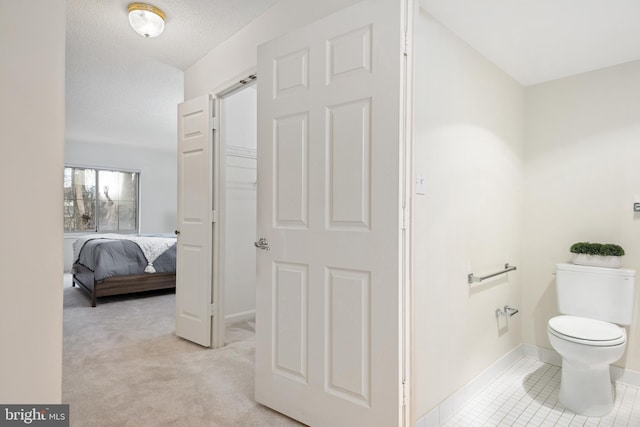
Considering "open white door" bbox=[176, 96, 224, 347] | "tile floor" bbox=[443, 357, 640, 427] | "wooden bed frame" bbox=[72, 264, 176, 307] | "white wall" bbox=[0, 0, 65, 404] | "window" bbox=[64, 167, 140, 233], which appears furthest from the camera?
"window" bbox=[64, 167, 140, 233]

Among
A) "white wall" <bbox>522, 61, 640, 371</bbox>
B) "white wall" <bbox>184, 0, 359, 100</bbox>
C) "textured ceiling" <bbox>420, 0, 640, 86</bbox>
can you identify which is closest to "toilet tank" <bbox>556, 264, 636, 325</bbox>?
"white wall" <bbox>522, 61, 640, 371</bbox>

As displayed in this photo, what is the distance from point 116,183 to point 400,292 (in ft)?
22.9

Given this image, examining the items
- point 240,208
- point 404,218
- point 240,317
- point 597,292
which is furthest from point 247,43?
point 597,292

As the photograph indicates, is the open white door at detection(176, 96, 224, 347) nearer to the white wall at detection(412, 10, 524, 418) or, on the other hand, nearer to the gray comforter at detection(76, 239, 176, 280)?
the gray comforter at detection(76, 239, 176, 280)

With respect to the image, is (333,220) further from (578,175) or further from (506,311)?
(578,175)

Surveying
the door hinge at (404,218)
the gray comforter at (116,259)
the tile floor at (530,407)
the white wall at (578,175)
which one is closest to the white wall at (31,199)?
the door hinge at (404,218)

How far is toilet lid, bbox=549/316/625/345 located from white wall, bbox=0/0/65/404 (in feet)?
7.81

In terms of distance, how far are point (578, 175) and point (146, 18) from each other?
314 cm

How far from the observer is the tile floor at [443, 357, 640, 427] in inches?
74.6

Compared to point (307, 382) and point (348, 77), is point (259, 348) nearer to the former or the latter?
point (307, 382)

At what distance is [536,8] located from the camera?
1.82 meters

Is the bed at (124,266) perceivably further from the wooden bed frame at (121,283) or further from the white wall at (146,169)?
the white wall at (146,169)

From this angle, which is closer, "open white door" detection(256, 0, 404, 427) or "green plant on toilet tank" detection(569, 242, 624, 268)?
"open white door" detection(256, 0, 404, 427)

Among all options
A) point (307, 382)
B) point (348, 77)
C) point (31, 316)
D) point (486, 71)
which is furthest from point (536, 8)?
point (31, 316)
